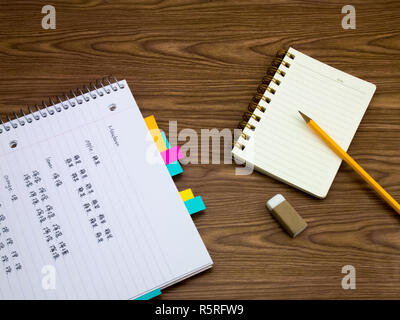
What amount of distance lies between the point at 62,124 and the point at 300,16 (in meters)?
0.56

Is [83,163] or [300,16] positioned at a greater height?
[300,16]

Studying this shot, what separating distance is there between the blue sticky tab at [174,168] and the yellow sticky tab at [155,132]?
0.03 meters

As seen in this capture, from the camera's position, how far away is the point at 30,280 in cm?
61

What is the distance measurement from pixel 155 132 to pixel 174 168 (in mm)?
81

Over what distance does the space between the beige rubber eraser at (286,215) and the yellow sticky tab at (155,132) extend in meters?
0.23

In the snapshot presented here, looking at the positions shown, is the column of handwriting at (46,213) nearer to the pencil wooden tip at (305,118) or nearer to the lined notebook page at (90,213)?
the lined notebook page at (90,213)

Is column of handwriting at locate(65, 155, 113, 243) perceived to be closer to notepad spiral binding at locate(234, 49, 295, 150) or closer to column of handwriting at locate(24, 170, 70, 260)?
column of handwriting at locate(24, 170, 70, 260)

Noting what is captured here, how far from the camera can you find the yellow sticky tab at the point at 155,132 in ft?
2.28

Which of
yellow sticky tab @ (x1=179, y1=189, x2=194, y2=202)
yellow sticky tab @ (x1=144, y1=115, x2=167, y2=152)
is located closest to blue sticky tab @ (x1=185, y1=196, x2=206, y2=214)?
yellow sticky tab @ (x1=179, y1=189, x2=194, y2=202)

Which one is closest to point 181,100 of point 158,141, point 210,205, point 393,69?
point 158,141

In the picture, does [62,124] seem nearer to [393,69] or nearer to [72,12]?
[72,12]

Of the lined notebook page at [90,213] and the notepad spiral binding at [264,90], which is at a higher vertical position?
the notepad spiral binding at [264,90]

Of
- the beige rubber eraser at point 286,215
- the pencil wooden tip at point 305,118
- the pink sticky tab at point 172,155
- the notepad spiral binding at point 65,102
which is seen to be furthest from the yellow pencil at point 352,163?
the notepad spiral binding at point 65,102

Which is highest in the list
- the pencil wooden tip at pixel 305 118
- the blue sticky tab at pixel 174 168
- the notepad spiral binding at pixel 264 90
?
the notepad spiral binding at pixel 264 90
